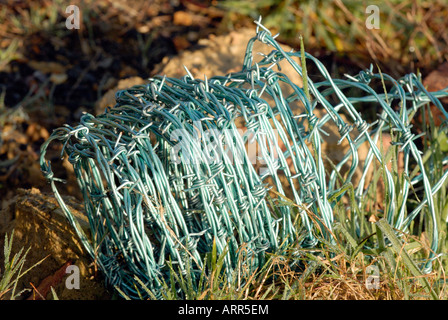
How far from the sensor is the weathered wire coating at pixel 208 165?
1.52 m

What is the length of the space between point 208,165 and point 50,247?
2.57ft

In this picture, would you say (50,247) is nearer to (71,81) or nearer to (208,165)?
(208,165)

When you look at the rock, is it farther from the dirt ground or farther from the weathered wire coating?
the weathered wire coating

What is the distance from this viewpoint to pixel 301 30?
3541 millimetres

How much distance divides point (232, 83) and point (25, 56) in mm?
2405

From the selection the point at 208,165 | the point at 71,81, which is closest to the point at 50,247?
the point at 208,165

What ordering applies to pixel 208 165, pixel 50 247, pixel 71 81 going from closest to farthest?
1. pixel 208 165
2. pixel 50 247
3. pixel 71 81

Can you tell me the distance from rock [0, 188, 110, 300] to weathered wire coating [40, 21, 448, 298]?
0.13 meters

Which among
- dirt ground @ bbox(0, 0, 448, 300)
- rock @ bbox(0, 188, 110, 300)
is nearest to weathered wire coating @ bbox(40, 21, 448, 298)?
rock @ bbox(0, 188, 110, 300)

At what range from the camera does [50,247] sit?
74.9 inches

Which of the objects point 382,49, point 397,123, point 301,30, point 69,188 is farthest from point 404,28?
point 69,188

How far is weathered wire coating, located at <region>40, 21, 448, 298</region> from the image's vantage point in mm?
1519

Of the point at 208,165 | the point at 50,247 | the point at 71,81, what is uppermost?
the point at 71,81

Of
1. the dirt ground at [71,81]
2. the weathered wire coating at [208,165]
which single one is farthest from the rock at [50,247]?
the weathered wire coating at [208,165]
